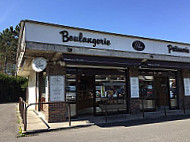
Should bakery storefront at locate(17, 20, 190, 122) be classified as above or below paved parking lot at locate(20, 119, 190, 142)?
above

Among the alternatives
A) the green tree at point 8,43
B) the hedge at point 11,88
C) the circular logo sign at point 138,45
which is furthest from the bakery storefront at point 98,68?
the green tree at point 8,43

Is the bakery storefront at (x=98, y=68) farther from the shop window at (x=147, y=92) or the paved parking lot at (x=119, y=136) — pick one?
the paved parking lot at (x=119, y=136)

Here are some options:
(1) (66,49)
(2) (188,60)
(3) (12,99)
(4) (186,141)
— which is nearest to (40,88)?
(1) (66,49)

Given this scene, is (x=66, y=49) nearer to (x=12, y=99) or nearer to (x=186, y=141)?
(x=186, y=141)

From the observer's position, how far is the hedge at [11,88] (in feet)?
75.4

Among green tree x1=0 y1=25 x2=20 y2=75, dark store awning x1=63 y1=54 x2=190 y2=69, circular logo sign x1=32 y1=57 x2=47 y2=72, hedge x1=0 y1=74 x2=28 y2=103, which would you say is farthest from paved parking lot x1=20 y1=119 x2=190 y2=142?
green tree x1=0 y1=25 x2=20 y2=75

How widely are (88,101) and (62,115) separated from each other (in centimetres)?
238

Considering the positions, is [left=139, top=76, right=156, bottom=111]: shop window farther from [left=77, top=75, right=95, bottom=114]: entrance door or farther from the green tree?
the green tree

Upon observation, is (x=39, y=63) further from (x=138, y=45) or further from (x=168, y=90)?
(x=168, y=90)

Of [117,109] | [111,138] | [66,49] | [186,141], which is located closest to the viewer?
[186,141]

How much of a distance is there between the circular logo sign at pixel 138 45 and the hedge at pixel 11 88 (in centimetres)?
1760

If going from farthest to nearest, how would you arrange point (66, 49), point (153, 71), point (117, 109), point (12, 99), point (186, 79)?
1. point (12, 99)
2. point (186, 79)
3. point (153, 71)
4. point (117, 109)
5. point (66, 49)

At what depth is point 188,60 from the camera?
433 inches

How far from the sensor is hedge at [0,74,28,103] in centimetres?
2298
